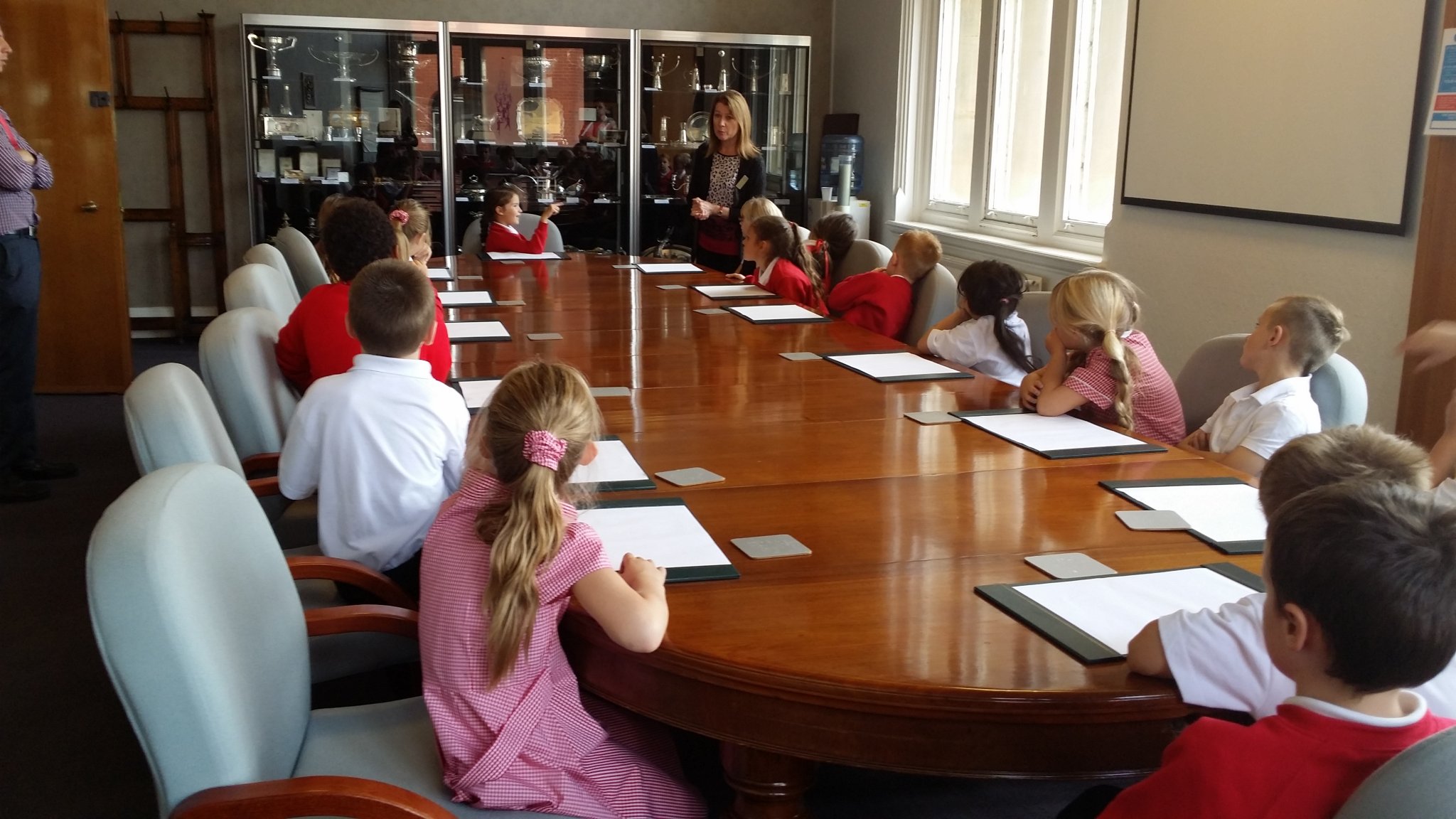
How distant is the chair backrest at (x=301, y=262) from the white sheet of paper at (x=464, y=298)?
707 millimetres

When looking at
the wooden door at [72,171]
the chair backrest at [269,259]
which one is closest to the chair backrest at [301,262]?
the chair backrest at [269,259]

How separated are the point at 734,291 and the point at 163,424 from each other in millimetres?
2871

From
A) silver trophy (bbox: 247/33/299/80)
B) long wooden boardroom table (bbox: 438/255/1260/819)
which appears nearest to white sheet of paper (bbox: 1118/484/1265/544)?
long wooden boardroom table (bbox: 438/255/1260/819)

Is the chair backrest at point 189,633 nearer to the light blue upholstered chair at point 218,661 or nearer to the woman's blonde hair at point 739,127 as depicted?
the light blue upholstered chair at point 218,661

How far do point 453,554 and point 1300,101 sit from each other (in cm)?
364

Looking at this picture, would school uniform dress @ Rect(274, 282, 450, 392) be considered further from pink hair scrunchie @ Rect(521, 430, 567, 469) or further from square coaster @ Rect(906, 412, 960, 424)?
pink hair scrunchie @ Rect(521, 430, 567, 469)

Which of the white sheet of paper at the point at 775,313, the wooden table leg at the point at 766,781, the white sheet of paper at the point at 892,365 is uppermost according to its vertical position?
the white sheet of paper at the point at 775,313

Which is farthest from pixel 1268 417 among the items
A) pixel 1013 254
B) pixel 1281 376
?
pixel 1013 254

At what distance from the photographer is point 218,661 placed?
4.40ft

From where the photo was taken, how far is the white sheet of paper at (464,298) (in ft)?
13.8

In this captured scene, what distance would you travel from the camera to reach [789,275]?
4727 millimetres

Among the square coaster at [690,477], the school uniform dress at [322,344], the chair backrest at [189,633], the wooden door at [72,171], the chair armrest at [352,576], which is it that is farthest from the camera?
the wooden door at [72,171]

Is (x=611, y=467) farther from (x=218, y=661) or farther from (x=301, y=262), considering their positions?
(x=301, y=262)

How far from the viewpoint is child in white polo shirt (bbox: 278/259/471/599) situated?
7.17ft
